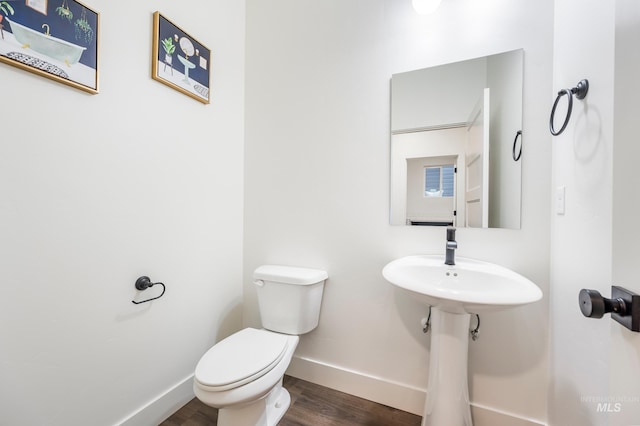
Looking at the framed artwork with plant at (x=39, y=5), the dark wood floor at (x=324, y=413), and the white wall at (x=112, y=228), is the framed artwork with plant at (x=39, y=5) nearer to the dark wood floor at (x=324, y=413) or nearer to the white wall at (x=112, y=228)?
the white wall at (x=112, y=228)

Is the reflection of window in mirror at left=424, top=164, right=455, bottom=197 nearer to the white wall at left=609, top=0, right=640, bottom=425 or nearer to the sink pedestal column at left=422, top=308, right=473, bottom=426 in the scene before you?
the sink pedestal column at left=422, top=308, right=473, bottom=426

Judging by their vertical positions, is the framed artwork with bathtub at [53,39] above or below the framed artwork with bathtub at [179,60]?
below

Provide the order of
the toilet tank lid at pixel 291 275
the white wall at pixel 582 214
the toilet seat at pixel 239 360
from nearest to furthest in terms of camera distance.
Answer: the white wall at pixel 582 214
the toilet seat at pixel 239 360
the toilet tank lid at pixel 291 275

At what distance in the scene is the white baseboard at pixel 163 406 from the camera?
1.19 meters

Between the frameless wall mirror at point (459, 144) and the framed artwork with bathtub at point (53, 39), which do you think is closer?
the framed artwork with bathtub at point (53, 39)

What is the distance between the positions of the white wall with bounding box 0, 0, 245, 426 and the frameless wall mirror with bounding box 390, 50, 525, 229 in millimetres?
1131

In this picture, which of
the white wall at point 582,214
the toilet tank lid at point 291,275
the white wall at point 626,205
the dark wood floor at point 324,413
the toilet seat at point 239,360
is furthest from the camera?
the toilet tank lid at point 291,275

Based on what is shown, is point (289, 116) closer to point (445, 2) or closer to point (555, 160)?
point (445, 2)

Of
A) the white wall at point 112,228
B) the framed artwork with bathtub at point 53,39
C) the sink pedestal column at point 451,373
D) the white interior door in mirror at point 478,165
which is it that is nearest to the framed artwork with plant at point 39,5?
the framed artwork with bathtub at point 53,39

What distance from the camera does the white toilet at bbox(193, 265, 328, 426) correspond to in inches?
39.1

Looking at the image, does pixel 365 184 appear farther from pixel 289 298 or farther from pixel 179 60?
pixel 179 60

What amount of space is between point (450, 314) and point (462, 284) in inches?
6.5

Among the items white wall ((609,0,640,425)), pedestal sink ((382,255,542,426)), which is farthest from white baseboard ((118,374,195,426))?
white wall ((609,0,640,425))

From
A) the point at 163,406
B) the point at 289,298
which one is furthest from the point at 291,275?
the point at 163,406
